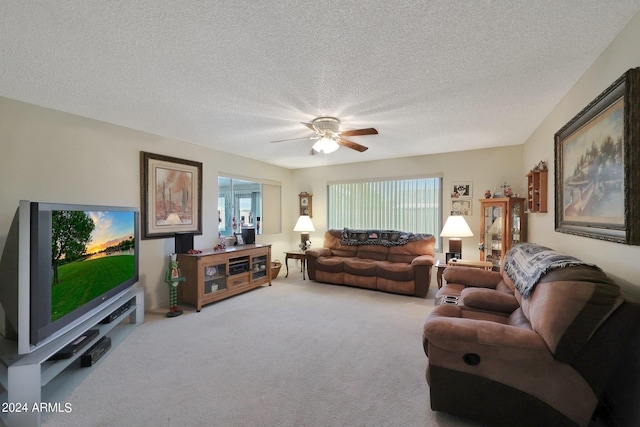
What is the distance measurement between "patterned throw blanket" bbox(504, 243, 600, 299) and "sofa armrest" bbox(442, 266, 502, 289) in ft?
0.77

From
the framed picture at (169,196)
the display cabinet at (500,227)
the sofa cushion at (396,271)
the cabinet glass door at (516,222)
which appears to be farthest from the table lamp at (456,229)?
the framed picture at (169,196)

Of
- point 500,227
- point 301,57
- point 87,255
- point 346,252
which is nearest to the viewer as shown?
point 301,57

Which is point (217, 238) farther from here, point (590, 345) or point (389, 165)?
point (590, 345)

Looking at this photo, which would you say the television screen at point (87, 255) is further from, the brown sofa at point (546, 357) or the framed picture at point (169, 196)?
the brown sofa at point (546, 357)

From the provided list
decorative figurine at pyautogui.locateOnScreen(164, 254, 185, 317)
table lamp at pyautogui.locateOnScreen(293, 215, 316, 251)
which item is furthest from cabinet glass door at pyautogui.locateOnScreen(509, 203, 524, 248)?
decorative figurine at pyautogui.locateOnScreen(164, 254, 185, 317)

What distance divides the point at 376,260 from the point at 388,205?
1.17 metres

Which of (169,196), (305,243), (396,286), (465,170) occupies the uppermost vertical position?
(465,170)

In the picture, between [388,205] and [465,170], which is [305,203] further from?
[465,170]

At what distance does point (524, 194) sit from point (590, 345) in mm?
3439

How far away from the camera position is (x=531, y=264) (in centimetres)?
206

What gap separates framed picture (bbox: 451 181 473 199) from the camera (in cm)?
456

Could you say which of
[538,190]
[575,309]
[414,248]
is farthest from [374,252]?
[575,309]

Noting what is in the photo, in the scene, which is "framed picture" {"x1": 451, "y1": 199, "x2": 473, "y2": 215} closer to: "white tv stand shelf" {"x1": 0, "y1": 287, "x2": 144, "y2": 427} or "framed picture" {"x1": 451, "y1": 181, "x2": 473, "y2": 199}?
"framed picture" {"x1": 451, "y1": 181, "x2": 473, "y2": 199}

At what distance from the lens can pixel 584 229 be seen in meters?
1.94
